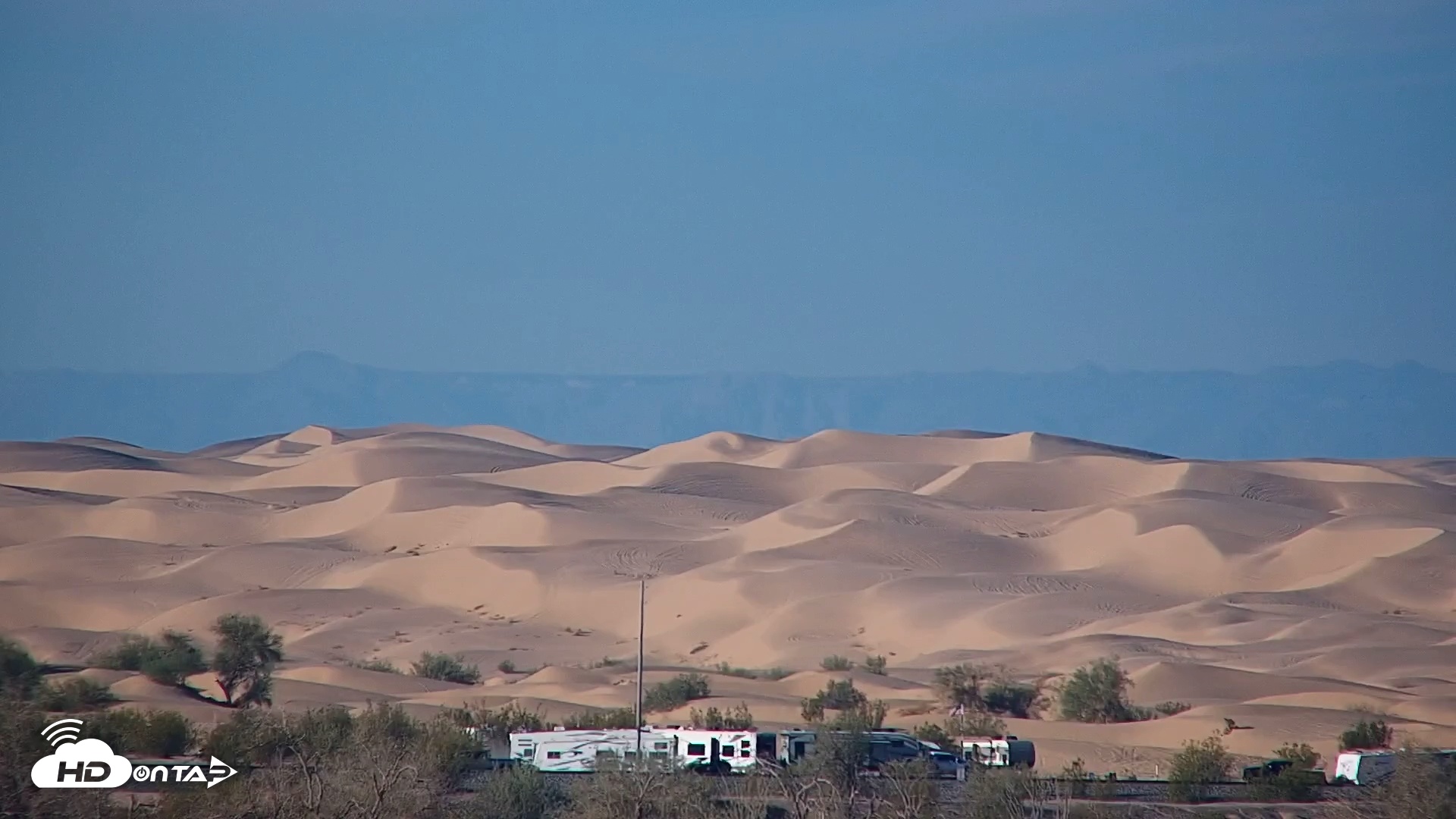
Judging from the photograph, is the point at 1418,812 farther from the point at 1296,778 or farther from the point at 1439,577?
the point at 1439,577

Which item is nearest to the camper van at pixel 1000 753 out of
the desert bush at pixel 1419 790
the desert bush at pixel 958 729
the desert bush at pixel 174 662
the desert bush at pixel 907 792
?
the desert bush at pixel 958 729

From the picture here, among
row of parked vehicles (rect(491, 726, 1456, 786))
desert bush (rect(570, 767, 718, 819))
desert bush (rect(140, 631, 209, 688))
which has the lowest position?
desert bush (rect(570, 767, 718, 819))

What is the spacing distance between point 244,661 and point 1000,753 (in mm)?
17825

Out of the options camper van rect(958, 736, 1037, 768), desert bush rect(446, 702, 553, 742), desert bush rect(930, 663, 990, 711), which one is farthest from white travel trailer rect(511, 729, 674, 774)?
desert bush rect(930, 663, 990, 711)

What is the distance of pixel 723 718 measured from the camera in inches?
1266

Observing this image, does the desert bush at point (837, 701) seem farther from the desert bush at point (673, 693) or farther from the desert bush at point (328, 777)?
the desert bush at point (328, 777)

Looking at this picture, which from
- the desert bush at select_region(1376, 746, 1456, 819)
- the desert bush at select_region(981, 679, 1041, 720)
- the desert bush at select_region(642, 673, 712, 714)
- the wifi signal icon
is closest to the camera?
the wifi signal icon

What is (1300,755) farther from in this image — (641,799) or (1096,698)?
(641,799)

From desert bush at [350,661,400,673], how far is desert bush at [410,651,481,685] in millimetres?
583

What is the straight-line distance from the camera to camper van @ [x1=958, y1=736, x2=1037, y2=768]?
25.8 m

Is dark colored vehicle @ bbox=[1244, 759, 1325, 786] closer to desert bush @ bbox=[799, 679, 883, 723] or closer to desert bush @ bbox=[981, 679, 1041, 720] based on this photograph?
desert bush @ bbox=[799, 679, 883, 723]

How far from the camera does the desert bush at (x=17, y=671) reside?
103ft

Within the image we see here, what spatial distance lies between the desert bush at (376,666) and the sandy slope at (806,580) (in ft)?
1.81

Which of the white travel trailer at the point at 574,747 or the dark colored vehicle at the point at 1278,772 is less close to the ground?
the white travel trailer at the point at 574,747
